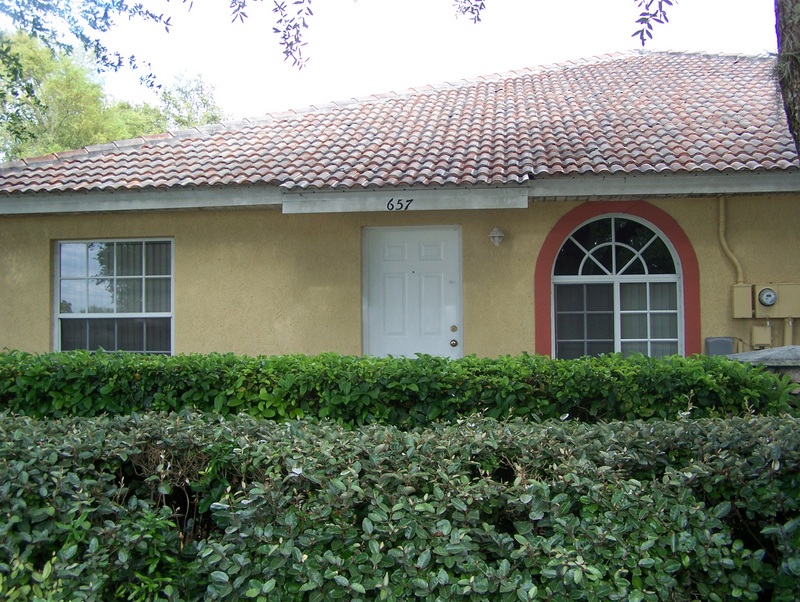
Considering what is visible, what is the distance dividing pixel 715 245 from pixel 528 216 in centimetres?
222

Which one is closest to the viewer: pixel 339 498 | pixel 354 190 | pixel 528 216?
pixel 339 498

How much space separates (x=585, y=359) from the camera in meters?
5.47

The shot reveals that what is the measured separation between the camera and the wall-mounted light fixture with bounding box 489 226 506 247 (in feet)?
27.2

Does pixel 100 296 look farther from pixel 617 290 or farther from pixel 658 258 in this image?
pixel 658 258

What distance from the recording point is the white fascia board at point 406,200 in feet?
24.9

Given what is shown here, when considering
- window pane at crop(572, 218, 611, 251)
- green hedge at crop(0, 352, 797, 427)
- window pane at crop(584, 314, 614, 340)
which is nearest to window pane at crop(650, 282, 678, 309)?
window pane at crop(584, 314, 614, 340)

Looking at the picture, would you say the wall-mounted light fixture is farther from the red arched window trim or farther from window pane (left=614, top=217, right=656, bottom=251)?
window pane (left=614, top=217, right=656, bottom=251)

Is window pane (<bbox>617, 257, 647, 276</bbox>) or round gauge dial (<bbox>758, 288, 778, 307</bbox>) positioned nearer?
round gauge dial (<bbox>758, 288, 778, 307</bbox>)

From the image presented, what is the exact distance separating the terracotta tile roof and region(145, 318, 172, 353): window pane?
182 cm

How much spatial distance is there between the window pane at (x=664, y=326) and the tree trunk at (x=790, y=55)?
15.5 feet

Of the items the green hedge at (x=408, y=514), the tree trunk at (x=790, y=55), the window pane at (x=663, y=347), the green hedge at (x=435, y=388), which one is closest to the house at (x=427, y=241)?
the window pane at (x=663, y=347)

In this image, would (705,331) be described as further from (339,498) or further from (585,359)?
(339,498)

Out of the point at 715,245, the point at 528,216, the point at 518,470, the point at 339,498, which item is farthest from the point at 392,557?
the point at 715,245

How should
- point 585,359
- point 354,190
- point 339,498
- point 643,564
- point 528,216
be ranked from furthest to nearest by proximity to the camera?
point 528,216, point 354,190, point 585,359, point 339,498, point 643,564
